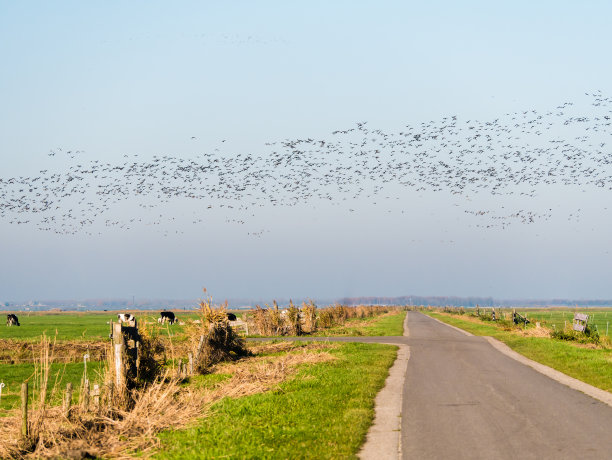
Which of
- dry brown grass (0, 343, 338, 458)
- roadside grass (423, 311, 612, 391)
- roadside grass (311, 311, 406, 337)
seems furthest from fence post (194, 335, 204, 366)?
roadside grass (311, 311, 406, 337)

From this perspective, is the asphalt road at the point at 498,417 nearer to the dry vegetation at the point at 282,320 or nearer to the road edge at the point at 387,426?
the road edge at the point at 387,426

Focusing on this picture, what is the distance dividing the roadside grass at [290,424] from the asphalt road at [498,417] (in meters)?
1.25

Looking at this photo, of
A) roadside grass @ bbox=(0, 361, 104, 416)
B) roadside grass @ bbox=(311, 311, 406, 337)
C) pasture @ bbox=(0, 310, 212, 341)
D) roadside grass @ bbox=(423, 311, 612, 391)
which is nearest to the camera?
roadside grass @ bbox=(423, 311, 612, 391)

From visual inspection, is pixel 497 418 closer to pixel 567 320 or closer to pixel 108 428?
pixel 108 428

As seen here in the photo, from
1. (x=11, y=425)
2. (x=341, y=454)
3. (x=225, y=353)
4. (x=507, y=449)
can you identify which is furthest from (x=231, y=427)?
(x=225, y=353)

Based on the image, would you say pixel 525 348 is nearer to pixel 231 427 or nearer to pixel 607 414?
pixel 607 414

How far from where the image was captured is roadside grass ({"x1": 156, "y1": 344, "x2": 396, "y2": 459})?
12617mm

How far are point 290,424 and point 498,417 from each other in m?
5.09

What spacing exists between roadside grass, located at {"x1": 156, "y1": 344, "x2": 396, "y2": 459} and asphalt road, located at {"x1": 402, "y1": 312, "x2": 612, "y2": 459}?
1.25 meters

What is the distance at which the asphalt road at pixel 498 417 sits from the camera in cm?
1243

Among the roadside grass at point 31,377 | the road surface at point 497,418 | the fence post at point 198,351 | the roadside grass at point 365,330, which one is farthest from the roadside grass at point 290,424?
the roadside grass at point 365,330

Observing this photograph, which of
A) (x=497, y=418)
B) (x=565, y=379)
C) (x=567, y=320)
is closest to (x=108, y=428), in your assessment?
(x=497, y=418)

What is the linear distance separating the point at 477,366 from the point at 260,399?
1280cm

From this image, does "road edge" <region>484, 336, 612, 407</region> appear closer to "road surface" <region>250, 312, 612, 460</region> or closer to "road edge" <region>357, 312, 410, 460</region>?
"road surface" <region>250, 312, 612, 460</region>
